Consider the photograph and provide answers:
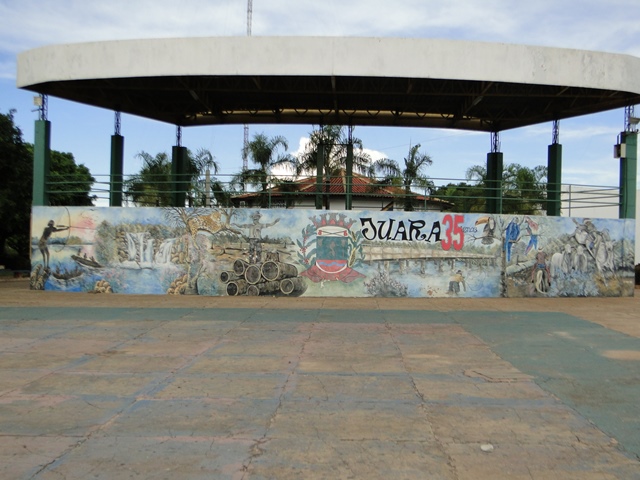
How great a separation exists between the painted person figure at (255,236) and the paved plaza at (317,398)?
482 centimetres

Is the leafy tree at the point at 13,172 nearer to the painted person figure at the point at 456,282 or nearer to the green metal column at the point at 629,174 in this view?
the painted person figure at the point at 456,282

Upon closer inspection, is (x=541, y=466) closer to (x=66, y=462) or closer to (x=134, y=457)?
(x=134, y=457)

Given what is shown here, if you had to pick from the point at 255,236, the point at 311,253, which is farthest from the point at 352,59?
the point at 255,236

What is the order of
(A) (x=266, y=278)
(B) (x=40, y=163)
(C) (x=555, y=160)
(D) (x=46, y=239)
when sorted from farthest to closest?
1. (C) (x=555, y=160)
2. (B) (x=40, y=163)
3. (D) (x=46, y=239)
4. (A) (x=266, y=278)

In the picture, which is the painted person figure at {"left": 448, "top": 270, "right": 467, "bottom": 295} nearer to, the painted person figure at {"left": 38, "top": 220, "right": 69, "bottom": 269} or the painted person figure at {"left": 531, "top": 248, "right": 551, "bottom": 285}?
the painted person figure at {"left": 531, "top": 248, "right": 551, "bottom": 285}

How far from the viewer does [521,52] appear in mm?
16516

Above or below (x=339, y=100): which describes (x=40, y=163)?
below

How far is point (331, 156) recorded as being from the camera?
28.8 m

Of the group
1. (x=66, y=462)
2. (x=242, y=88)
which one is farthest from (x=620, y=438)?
(x=242, y=88)

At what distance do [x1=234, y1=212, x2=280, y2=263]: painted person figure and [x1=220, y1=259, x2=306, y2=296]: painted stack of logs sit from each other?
0.24 meters

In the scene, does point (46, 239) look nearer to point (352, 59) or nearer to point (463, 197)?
point (352, 59)

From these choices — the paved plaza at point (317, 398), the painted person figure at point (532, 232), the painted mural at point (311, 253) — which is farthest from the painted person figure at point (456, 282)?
the paved plaza at point (317, 398)

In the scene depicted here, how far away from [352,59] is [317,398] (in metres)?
12.2

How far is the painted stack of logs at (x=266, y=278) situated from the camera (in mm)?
17062
